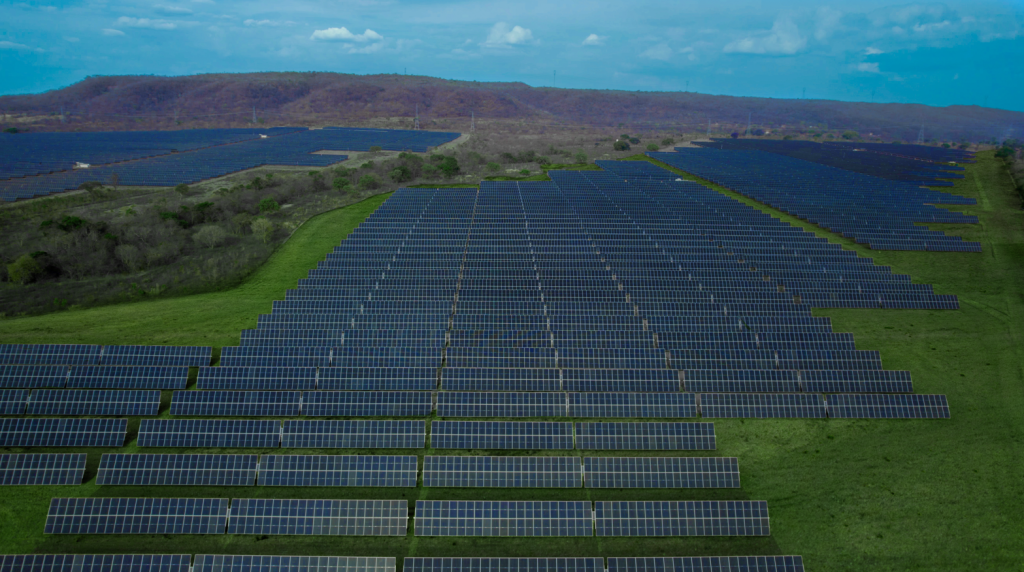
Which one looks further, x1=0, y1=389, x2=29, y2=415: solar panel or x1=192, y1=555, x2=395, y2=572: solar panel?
x1=0, y1=389, x2=29, y2=415: solar panel

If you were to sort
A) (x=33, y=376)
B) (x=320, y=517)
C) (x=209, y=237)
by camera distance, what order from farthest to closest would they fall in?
(x=209, y=237) → (x=33, y=376) → (x=320, y=517)

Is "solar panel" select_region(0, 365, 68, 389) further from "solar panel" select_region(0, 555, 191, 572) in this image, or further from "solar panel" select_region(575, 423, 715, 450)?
"solar panel" select_region(575, 423, 715, 450)

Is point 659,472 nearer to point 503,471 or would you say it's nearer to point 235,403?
point 503,471

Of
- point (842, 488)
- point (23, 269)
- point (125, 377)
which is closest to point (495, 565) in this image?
point (842, 488)

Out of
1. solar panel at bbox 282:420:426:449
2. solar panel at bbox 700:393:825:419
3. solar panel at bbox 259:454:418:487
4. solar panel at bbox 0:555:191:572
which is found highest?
solar panel at bbox 700:393:825:419

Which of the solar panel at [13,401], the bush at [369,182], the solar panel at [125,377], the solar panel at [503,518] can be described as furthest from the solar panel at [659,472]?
the bush at [369,182]

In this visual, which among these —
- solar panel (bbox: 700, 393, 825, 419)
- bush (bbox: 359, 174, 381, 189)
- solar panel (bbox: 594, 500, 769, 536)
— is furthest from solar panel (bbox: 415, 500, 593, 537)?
bush (bbox: 359, 174, 381, 189)

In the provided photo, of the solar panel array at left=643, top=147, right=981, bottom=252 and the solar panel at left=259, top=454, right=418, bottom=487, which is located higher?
the solar panel array at left=643, top=147, right=981, bottom=252
